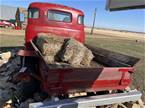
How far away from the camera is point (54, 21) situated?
8.56 m

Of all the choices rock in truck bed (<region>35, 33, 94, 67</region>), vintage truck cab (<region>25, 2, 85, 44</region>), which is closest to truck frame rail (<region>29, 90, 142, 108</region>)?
rock in truck bed (<region>35, 33, 94, 67</region>)

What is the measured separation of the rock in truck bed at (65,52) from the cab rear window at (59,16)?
5.22 feet

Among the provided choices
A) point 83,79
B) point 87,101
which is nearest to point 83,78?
A: point 83,79

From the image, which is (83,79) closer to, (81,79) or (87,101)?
(81,79)

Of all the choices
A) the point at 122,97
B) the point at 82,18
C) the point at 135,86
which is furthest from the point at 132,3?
the point at 82,18

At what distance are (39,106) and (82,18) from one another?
5.55m

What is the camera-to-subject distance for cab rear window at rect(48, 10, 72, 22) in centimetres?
864

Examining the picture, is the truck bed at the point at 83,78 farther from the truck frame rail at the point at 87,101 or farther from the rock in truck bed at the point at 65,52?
the rock in truck bed at the point at 65,52

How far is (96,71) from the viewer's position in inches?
195

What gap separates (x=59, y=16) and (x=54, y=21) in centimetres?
34

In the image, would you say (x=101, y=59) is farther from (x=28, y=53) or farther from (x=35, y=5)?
(x=35, y=5)

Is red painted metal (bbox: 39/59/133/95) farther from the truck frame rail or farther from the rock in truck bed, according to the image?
the rock in truck bed

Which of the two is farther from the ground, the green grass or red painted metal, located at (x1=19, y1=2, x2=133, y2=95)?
red painted metal, located at (x1=19, y1=2, x2=133, y2=95)

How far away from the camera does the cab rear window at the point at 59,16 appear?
28.3ft
